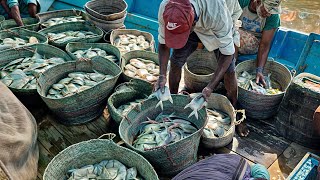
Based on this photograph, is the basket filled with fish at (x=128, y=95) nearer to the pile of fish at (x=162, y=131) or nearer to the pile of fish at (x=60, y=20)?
the pile of fish at (x=162, y=131)

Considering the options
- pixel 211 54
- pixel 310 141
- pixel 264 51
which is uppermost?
pixel 264 51

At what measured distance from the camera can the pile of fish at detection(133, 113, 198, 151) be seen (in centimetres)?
329

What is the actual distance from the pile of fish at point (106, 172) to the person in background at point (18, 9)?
12.8ft

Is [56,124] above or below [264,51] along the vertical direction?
below

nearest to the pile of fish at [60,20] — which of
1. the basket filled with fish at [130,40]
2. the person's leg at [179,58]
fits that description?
the basket filled with fish at [130,40]

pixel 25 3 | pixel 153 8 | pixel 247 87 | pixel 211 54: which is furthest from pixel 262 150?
pixel 25 3

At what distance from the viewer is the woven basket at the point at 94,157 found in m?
2.88

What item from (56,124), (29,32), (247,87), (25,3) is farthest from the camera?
(25,3)

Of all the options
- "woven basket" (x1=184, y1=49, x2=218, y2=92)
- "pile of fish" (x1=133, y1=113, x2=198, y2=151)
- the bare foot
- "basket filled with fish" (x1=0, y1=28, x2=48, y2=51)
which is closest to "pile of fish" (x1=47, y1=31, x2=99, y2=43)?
"basket filled with fish" (x1=0, y1=28, x2=48, y2=51)

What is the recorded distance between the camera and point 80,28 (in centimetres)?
579

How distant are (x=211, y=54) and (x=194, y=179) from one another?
3.15 metres

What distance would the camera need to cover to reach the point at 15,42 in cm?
509

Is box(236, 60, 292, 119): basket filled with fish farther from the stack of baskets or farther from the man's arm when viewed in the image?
the stack of baskets

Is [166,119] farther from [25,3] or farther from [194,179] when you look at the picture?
[25,3]
